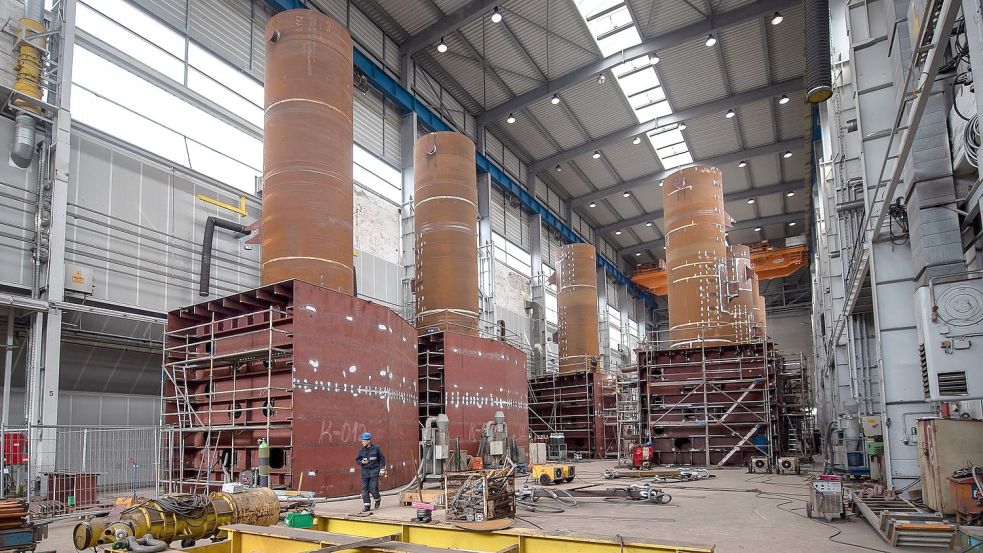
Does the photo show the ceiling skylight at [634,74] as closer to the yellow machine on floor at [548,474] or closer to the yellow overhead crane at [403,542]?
the yellow machine on floor at [548,474]

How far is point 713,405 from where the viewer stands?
21.6 metres

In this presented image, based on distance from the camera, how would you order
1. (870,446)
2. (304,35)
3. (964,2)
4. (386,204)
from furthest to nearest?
1. (386,204)
2. (304,35)
3. (870,446)
4. (964,2)

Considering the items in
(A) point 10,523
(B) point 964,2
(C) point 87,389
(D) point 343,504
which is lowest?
(D) point 343,504

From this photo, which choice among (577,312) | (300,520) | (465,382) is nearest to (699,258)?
(465,382)

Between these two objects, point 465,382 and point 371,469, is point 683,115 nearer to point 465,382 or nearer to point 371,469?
point 465,382

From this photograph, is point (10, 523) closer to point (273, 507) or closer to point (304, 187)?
point (273, 507)

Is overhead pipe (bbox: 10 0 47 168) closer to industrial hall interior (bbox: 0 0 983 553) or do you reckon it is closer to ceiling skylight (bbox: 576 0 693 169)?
industrial hall interior (bbox: 0 0 983 553)

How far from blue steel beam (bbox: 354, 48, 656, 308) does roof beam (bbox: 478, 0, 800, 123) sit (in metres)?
2.47

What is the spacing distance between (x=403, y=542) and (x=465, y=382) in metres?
13.5

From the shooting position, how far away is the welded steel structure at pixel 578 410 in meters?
29.2

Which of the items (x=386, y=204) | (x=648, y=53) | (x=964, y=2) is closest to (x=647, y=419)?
(x=386, y=204)

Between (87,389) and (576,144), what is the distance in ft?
83.4

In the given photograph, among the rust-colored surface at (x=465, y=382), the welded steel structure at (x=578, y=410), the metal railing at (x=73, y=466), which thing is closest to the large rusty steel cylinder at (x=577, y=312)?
the welded steel structure at (x=578, y=410)

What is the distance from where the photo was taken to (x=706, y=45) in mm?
26453
